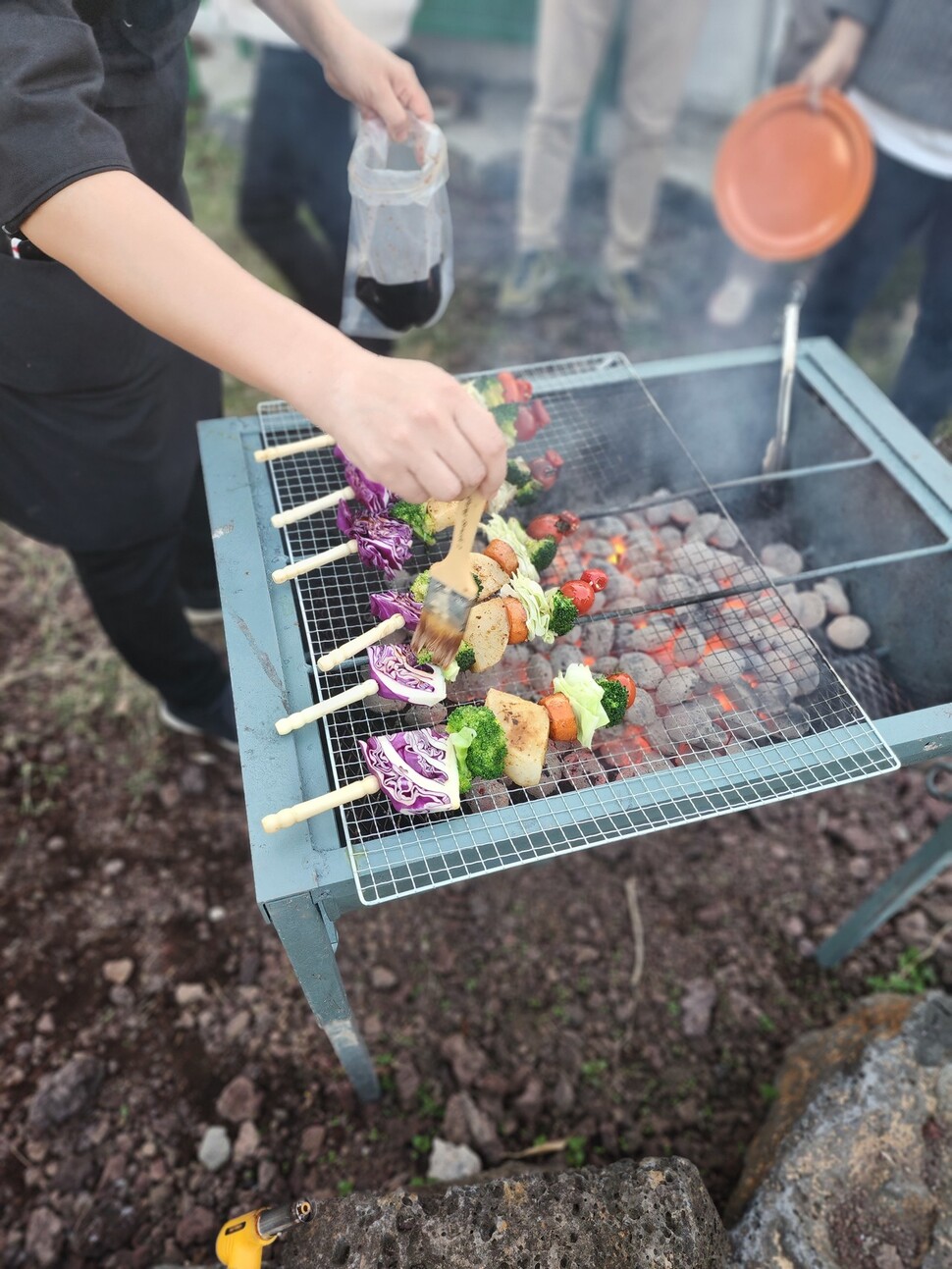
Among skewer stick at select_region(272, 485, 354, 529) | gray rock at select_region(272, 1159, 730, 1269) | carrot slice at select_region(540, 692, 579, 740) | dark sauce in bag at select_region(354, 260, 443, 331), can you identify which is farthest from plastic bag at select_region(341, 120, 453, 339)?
gray rock at select_region(272, 1159, 730, 1269)

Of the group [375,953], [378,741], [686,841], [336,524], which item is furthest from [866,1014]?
[336,524]

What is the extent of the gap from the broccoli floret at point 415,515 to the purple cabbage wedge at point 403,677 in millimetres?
505

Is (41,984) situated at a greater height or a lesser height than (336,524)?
lesser

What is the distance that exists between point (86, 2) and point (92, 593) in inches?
72.4

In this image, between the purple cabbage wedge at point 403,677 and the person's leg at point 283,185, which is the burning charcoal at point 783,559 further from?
the person's leg at point 283,185

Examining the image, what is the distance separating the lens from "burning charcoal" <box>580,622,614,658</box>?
2508 mm

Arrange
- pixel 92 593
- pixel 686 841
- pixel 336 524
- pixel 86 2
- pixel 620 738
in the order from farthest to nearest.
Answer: pixel 686 841, pixel 92 593, pixel 336 524, pixel 620 738, pixel 86 2

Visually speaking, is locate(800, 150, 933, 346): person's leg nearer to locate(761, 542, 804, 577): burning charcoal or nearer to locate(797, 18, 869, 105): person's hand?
locate(797, 18, 869, 105): person's hand

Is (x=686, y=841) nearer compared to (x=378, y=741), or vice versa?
(x=378, y=741)

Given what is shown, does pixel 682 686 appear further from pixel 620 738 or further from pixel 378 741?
pixel 378 741

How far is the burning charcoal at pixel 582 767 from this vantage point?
2.22 metres

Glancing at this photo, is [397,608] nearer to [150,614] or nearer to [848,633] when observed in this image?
[150,614]

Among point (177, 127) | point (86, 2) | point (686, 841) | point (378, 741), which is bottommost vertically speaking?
point (686, 841)

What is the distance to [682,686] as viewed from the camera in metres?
2.38
